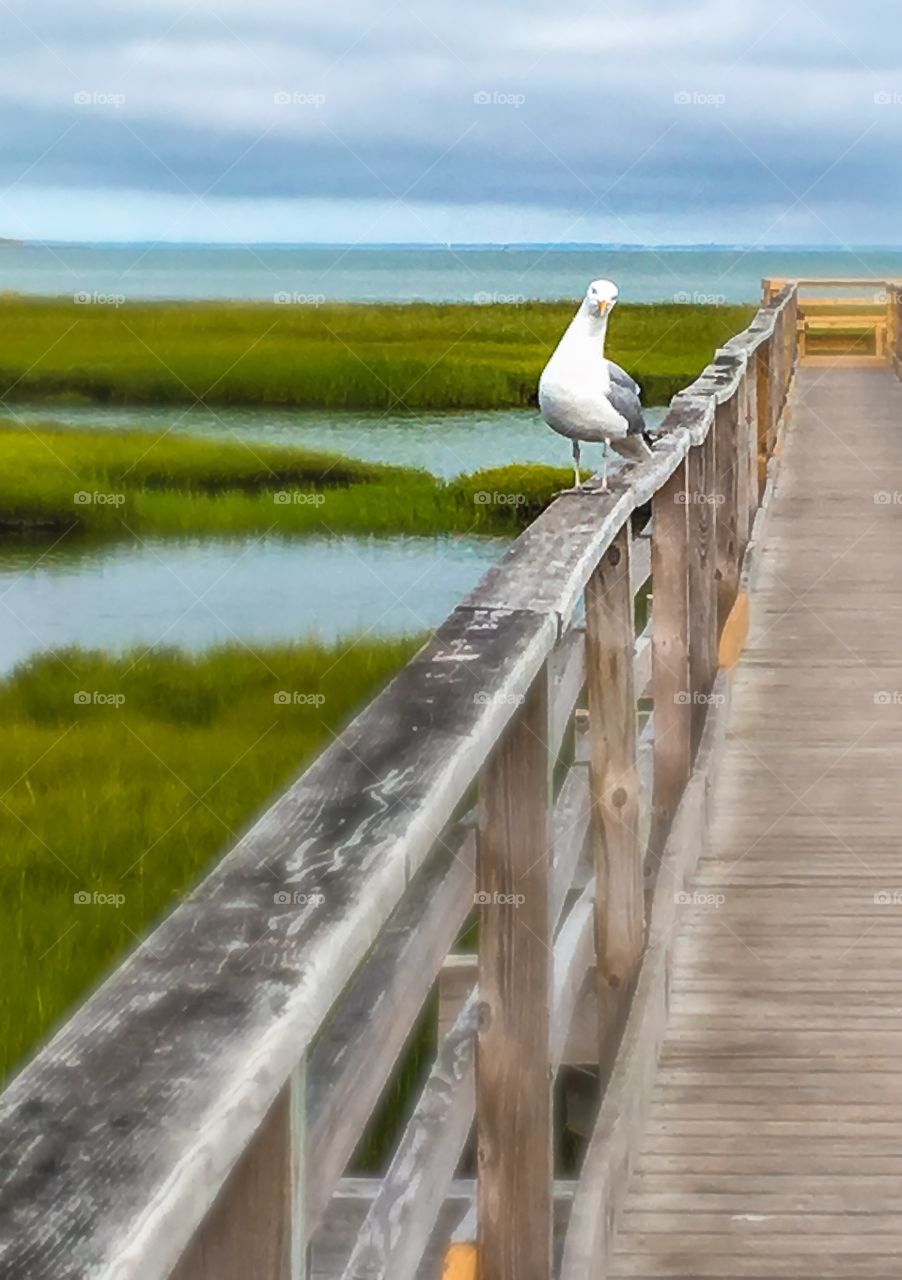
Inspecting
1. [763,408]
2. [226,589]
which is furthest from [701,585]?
[226,589]

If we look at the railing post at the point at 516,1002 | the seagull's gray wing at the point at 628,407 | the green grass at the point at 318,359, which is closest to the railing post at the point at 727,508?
the seagull's gray wing at the point at 628,407

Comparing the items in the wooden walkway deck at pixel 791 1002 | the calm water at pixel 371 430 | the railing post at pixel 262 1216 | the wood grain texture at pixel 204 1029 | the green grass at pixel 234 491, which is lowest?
the calm water at pixel 371 430

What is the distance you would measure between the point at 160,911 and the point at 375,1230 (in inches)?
209

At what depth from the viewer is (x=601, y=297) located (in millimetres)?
4316

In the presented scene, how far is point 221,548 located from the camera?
68.2ft

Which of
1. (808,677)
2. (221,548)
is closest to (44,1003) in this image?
(808,677)

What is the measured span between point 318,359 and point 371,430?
3.84 m

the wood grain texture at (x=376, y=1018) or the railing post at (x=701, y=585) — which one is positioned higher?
the wood grain texture at (x=376, y=1018)

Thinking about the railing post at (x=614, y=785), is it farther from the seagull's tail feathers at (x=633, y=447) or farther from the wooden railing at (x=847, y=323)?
the wooden railing at (x=847, y=323)

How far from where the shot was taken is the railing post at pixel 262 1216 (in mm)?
996

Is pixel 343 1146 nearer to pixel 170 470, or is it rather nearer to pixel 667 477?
pixel 667 477

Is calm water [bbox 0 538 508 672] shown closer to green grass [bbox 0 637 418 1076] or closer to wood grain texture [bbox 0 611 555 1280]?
green grass [bbox 0 637 418 1076]

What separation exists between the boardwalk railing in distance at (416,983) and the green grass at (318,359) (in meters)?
29.3

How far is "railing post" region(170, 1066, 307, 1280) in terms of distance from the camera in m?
1.00
